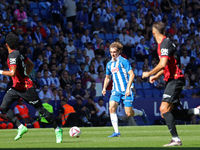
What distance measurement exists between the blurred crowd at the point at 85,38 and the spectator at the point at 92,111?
1.47 ft

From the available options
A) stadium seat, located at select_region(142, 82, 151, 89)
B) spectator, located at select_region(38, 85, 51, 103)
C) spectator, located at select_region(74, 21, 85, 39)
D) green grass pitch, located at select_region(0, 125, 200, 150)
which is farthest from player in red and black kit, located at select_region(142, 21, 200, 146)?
spectator, located at select_region(74, 21, 85, 39)

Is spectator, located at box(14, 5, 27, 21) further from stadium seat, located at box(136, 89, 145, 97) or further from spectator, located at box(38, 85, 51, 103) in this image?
stadium seat, located at box(136, 89, 145, 97)

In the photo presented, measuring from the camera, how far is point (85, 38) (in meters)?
22.3

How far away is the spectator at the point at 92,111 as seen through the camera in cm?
1873

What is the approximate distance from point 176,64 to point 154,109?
11.4 metres

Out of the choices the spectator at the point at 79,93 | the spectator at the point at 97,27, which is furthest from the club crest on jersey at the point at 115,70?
the spectator at the point at 97,27

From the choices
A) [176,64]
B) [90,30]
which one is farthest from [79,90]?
[176,64]

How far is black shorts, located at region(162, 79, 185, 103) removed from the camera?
8.49m

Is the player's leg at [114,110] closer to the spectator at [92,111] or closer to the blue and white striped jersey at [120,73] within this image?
the blue and white striped jersey at [120,73]

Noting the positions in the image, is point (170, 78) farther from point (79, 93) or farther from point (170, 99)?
point (79, 93)

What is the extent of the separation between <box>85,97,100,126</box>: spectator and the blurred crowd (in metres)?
0.45

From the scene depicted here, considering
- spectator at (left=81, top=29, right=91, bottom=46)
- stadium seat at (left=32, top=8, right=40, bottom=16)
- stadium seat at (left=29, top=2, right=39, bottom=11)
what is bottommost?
spectator at (left=81, top=29, right=91, bottom=46)

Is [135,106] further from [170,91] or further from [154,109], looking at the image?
[170,91]

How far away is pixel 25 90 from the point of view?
392 inches
